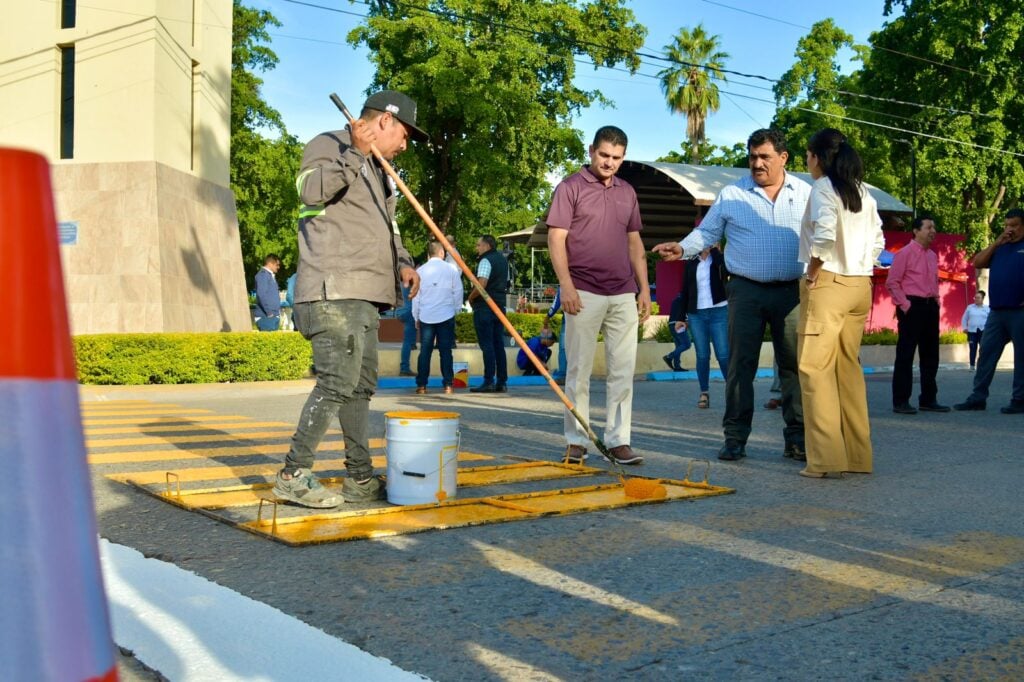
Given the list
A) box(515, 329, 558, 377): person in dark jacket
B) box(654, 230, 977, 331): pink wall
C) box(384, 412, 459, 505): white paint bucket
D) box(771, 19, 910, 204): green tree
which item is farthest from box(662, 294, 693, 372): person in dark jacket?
box(771, 19, 910, 204): green tree

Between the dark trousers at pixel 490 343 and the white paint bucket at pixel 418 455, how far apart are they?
856 centimetres

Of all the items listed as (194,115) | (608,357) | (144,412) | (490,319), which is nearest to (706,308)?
(490,319)

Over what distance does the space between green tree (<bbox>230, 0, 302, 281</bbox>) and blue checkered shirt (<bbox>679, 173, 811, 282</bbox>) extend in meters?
34.3

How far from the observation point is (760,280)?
7.50 metres

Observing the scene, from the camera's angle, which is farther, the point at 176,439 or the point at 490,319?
the point at 490,319

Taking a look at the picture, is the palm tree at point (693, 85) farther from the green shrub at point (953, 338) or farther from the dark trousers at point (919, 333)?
the dark trousers at point (919, 333)

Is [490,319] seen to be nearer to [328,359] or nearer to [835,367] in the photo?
[835,367]

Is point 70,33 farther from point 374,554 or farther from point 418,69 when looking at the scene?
point 418,69

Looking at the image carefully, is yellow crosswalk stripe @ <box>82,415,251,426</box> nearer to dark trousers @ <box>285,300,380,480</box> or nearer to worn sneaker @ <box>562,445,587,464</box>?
worn sneaker @ <box>562,445,587,464</box>

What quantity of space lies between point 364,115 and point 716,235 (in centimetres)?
301

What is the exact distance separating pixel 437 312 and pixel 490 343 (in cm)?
79

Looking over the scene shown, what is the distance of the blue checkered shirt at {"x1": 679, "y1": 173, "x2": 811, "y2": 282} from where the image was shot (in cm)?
750

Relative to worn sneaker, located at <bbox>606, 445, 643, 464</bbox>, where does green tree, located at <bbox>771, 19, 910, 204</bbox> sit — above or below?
above

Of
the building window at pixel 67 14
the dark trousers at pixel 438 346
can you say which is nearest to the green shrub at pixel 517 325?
the dark trousers at pixel 438 346
